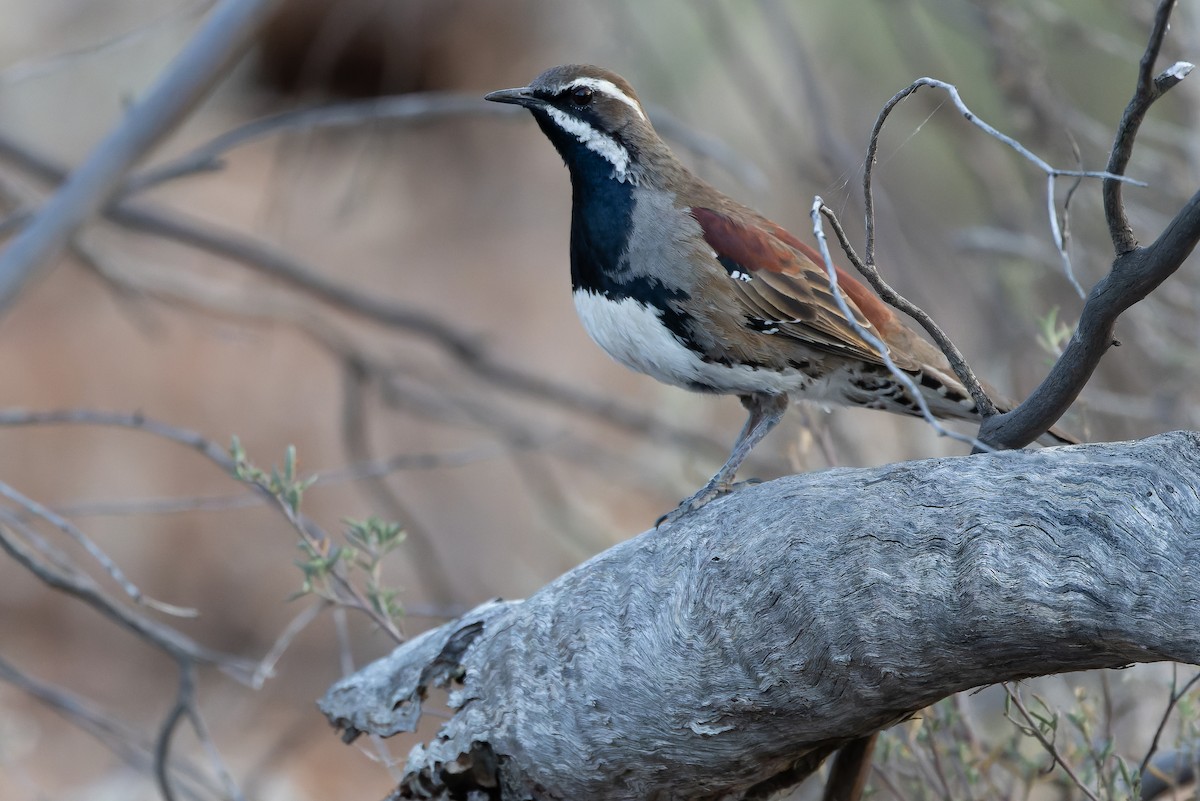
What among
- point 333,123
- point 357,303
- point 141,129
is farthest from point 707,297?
point 357,303

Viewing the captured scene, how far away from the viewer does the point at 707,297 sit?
3.44 m

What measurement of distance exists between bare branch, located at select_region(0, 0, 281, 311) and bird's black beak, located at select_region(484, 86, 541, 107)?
1294 mm

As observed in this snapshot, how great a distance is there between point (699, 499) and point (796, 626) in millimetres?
877

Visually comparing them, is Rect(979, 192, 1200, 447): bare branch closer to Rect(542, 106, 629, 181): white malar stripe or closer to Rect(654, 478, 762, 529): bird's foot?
Rect(654, 478, 762, 529): bird's foot

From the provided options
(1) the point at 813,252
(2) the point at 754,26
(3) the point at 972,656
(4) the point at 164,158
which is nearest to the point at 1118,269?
(3) the point at 972,656

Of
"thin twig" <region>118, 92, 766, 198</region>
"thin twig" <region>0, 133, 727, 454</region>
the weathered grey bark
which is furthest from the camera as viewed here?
"thin twig" <region>0, 133, 727, 454</region>

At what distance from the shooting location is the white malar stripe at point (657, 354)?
134 inches

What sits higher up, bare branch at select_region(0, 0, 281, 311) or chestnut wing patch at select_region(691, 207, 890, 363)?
bare branch at select_region(0, 0, 281, 311)

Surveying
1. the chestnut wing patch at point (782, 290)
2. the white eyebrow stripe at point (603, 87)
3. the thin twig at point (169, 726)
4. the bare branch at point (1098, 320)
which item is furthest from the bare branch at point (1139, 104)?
the thin twig at point (169, 726)

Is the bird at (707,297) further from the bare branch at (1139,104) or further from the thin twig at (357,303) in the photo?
the thin twig at (357,303)

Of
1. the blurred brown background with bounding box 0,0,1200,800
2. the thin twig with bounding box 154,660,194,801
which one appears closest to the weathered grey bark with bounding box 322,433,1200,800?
the thin twig with bounding box 154,660,194,801

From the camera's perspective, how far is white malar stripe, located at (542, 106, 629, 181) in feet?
12.1

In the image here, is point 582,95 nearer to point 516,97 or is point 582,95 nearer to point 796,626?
point 516,97

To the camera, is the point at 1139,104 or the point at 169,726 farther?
the point at 169,726
